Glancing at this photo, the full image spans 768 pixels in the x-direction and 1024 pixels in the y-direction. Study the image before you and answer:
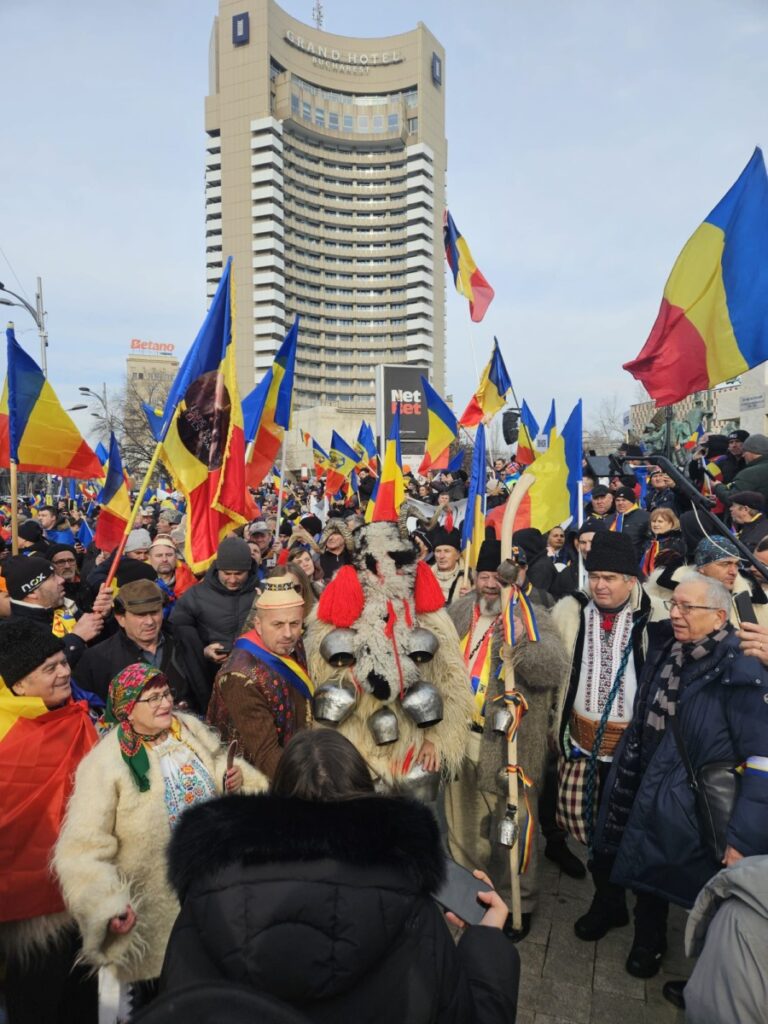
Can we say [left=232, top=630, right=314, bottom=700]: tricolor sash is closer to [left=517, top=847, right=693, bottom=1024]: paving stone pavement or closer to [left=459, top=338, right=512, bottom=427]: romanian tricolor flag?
[left=517, top=847, right=693, bottom=1024]: paving stone pavement

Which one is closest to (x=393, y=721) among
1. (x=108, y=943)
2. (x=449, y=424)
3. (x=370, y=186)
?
(x=108, y=943)

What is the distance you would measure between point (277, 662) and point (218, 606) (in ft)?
5.94

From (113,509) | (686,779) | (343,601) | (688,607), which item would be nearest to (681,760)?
(686,779)

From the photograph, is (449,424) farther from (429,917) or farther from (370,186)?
(370,186)

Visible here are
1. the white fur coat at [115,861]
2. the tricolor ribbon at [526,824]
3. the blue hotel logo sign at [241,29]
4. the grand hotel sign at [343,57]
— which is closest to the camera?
the white fur coat at [115,861]

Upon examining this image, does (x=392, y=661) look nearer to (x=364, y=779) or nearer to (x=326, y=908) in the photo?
(x=364, y=779)

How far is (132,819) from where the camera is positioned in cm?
249

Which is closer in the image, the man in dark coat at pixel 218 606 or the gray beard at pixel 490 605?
the gray beard at pixel 490 605

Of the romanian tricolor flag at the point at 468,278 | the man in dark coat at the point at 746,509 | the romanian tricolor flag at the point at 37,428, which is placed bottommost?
the man in dark coat at the point at 746,509

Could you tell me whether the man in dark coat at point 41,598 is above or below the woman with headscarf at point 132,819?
above

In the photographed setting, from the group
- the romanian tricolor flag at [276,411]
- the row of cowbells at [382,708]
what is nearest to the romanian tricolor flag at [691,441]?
the romanian tricolor flag at [276,411]

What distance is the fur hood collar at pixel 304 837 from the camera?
1.46 metres

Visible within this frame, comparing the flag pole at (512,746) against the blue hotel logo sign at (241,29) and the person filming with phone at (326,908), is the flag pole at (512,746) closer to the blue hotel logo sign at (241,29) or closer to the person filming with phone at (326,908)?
the person filming with phone at (326,908)

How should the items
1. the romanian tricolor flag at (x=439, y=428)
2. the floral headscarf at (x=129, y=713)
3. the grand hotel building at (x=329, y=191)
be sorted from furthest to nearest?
the grand hotel building at (x=329, y=191), the romanian tricolor flag at (x=439, y=428), the floral headscarf at (x=129, y=713)
